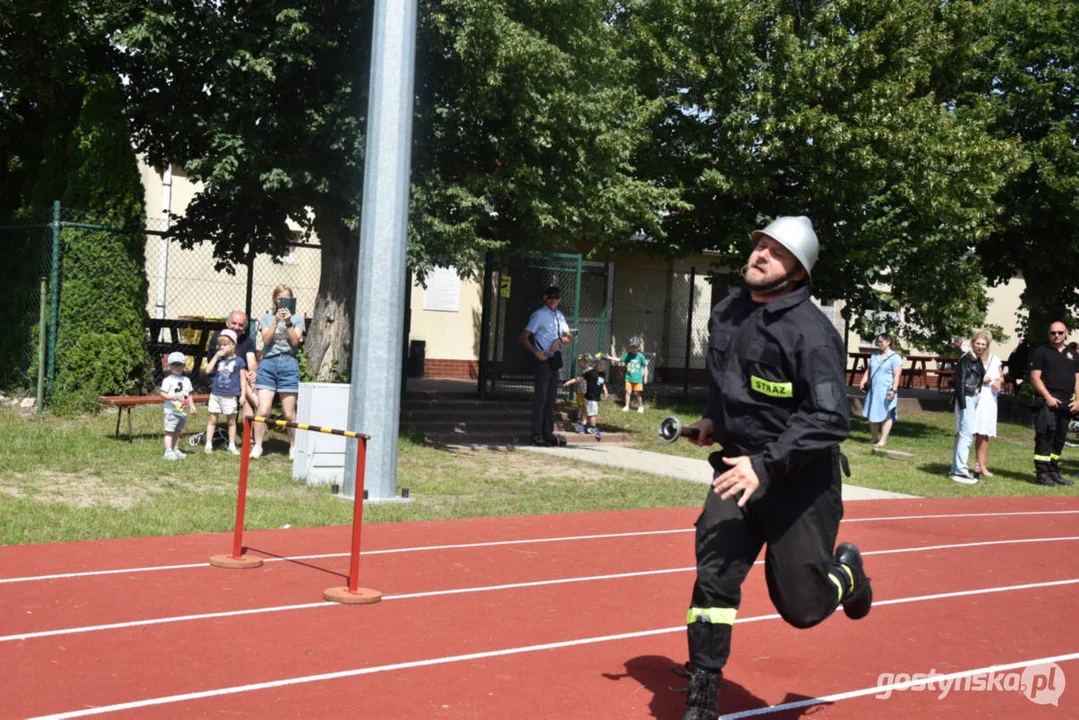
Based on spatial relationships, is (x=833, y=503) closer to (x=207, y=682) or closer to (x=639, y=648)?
(x=639, y=648)

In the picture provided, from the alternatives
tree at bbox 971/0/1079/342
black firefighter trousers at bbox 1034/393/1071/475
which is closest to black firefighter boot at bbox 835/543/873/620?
black firefighter trousers at bbox 1034/393/1071/475

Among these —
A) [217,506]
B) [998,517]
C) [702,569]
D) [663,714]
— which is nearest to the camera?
[702,569]

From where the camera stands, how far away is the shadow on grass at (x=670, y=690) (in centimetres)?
551

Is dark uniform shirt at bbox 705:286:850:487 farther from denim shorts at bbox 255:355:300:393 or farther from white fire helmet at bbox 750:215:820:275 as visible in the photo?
denim shorts at bbox 255:355:300:393

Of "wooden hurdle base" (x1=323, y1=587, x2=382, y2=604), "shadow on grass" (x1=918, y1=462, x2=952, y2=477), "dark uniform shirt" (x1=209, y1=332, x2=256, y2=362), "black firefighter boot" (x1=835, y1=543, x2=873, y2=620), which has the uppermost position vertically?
"dark uniform shirt" (x1=209, y1=332, x2=256, y2=362)

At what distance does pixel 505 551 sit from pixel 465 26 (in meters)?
7.21

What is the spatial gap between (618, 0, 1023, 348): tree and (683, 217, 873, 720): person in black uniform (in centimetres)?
1599

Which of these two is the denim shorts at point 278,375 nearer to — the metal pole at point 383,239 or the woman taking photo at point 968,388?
the metal pole at point 383,239

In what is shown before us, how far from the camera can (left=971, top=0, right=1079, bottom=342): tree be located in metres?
26.4

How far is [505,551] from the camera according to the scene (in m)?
9.37

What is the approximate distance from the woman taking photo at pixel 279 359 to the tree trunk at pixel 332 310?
3.08 metres

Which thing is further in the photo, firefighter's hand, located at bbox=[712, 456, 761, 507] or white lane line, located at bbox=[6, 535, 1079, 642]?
white lane line, located at bbox=[6, 535, 1079, 642]

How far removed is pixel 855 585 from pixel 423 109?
10793 mm

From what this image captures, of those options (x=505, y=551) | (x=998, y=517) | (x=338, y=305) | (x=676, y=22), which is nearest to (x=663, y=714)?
(x=505, y=551)
